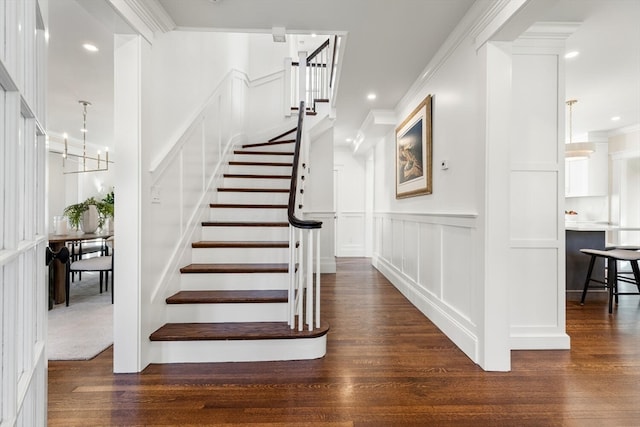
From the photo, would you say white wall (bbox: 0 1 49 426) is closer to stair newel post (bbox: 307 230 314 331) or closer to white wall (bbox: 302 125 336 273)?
stair newel post (bbox: 307 230 314 331)

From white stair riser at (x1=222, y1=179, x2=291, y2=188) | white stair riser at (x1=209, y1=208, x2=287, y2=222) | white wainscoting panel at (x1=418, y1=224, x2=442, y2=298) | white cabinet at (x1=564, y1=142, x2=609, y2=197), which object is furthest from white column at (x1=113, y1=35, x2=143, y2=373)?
white cabinet at (x1=564, y1=142, x2=609, y2=197)

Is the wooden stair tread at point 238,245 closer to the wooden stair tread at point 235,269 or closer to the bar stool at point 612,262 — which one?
the wooden stair tread at point 235,269

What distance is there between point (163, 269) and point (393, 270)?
3057 millimetres

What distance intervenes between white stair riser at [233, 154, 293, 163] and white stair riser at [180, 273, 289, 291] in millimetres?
1932

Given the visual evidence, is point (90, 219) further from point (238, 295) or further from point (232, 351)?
point (232, 351)

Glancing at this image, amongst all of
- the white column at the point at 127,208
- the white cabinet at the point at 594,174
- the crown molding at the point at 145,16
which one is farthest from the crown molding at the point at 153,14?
the white cabinet at the point at 594,174

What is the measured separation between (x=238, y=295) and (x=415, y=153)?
7.73ft

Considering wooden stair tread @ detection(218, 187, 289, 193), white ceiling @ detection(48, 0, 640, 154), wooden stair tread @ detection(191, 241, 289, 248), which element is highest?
white ceiling @ detection(48, 0, 640, 154)

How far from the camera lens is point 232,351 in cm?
208

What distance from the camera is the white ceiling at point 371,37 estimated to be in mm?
2098

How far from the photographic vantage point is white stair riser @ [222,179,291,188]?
363cm

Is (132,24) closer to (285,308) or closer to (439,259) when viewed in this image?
(285,308)

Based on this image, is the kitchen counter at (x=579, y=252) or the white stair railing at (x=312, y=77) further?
the white stair railing at (x=312, y=77)

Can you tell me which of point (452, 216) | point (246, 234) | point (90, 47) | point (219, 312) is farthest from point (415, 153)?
point (90, 47)
